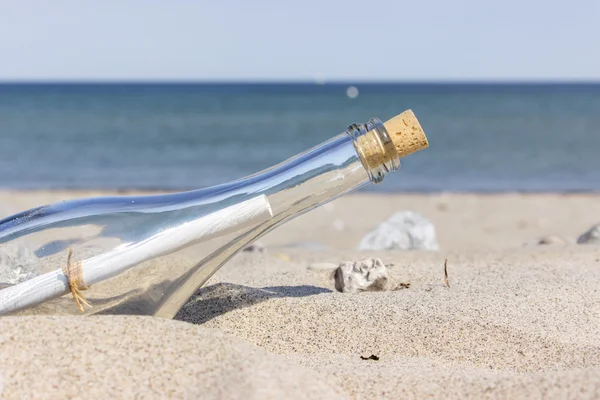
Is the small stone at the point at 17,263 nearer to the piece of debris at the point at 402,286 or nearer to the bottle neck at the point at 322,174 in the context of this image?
the bottle neck at the point at 322,174

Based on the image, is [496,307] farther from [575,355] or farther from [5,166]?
[5,166]

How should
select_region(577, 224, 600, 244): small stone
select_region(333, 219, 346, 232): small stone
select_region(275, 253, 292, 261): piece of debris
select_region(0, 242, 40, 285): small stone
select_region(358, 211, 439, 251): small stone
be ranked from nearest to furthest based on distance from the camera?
select_region(0, 242, 40, 285): small stone
select_region(577, 224, 600, 244): small stone
select_region(275, 253, 292, 261): piece of debris
select_region(358, 211, 439, 251): small stone
select_region(333, 219, 346, 232): small stone

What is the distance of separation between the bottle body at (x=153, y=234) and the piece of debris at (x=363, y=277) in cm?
89

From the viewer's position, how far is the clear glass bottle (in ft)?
5.63

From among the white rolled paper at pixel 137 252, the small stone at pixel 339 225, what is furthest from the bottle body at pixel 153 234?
the small stone at pixel 339 225

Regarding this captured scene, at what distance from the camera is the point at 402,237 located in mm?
4430

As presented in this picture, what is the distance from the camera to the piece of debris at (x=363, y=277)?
2639mm

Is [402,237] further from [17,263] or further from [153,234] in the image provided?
[17,263]

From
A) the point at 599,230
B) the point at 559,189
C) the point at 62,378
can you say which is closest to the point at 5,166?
the point at 559,189

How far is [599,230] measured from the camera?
396cm

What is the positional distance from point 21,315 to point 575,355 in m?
1.50

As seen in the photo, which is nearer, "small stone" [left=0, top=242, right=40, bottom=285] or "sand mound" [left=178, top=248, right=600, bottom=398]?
"sand mound" [left=178, top=248, right=600, bottom=398]

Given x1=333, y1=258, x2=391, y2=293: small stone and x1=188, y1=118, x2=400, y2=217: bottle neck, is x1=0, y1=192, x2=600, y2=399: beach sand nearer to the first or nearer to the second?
x1=333, y1=258, x2=391, y2=293: small stone

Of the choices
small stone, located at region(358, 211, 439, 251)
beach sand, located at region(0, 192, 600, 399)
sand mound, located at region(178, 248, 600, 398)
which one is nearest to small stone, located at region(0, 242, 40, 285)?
beach sand, located at region(0, 192, 600, 399)
